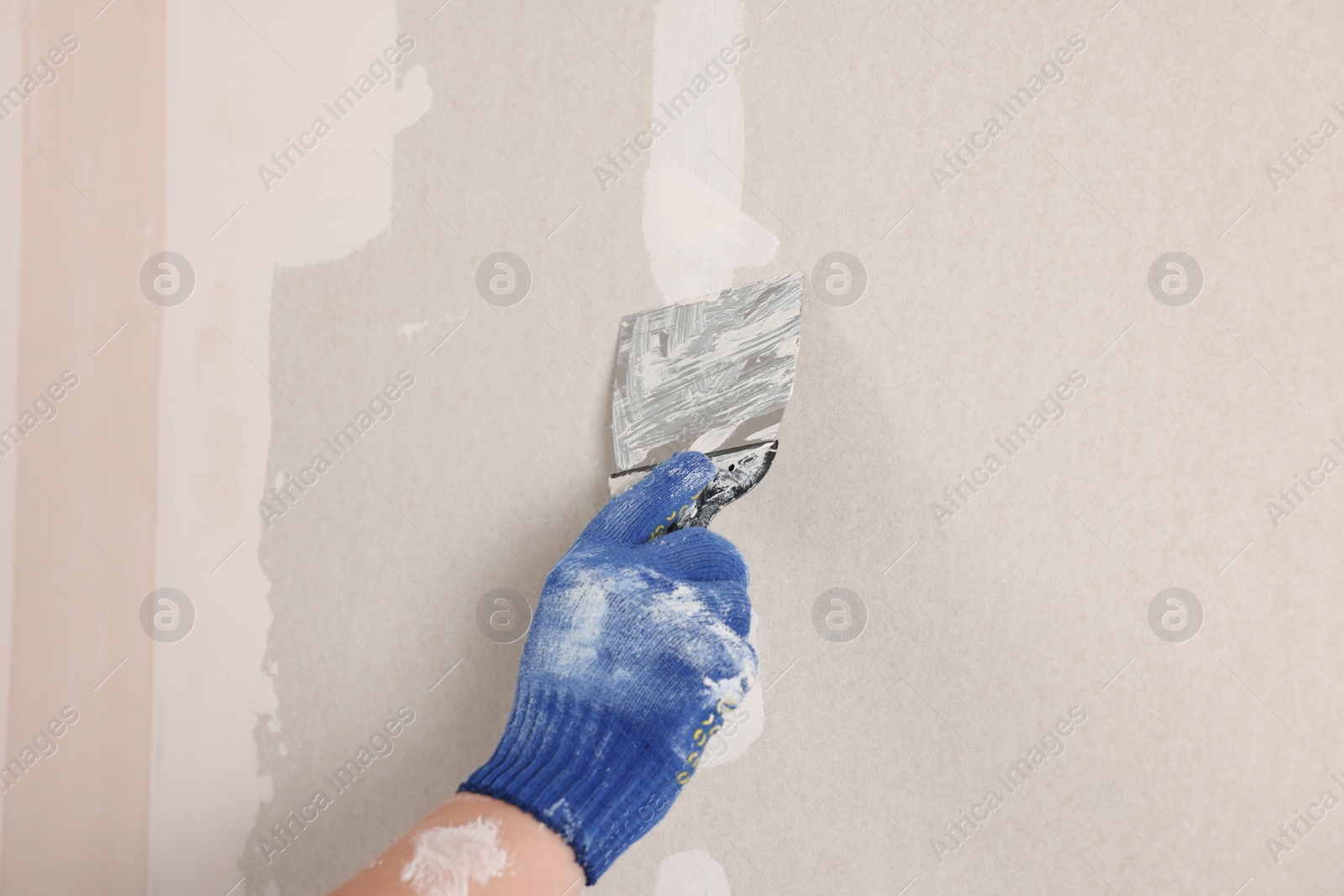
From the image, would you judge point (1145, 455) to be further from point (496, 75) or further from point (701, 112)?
point (496, 75)

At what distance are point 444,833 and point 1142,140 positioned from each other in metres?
1.35

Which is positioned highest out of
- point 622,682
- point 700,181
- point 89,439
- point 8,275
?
point 700,181

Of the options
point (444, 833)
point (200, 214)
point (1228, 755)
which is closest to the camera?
point (444, 833)

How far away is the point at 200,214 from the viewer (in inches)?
54.8

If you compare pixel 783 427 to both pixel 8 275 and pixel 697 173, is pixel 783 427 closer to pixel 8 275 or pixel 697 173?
pixel 697 173

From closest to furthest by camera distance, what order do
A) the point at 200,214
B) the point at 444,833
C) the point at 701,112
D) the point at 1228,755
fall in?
the point at 444,833
the point at 1228,755
the point at 701,112
the point at 200,214

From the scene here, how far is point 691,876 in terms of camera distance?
1284 mm

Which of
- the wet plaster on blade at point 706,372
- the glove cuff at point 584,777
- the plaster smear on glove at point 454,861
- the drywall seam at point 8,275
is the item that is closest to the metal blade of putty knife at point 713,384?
the wet plaster on blade at point 706,372

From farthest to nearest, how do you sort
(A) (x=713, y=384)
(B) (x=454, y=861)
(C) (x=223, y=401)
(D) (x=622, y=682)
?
1. (C) (x=223, y=401)
2. (A) (x=713, y=384)
3. (D) (x=622, y=682)
4. (B) (x=454, y=861)

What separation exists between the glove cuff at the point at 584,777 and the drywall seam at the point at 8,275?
3.39ft

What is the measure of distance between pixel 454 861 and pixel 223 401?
931 millimetres

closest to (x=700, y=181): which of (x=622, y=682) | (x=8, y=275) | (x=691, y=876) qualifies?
(x=622, y=682)

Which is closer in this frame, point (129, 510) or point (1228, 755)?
point (1228, 755)

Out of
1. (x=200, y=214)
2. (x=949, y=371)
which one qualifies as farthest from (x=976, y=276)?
(x=200, y=214)
